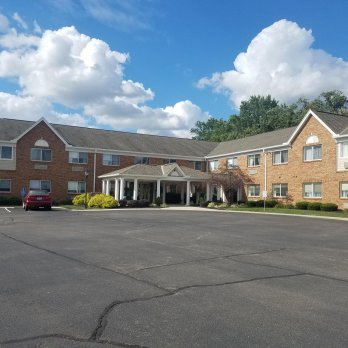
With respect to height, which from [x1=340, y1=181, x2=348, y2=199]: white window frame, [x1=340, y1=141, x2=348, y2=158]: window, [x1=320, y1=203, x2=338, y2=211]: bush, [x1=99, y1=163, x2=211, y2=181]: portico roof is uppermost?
[x1=340, y1=141, x2=348, y2=158]: window

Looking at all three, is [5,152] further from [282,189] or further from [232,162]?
[282,189]

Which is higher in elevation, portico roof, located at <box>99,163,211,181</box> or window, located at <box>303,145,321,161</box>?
window, located at <box>303,145,321,161</box>

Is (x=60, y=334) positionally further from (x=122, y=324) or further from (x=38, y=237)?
(x=38, y=237)

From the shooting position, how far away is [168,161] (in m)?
48.3

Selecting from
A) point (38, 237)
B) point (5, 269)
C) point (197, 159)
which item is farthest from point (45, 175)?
point (5, 269)

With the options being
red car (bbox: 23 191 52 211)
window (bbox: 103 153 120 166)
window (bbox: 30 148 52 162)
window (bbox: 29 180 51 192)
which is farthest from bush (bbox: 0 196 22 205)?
window (bbox: 103 153 120 166)

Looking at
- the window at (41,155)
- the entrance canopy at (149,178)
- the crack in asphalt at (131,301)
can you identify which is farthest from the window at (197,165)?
the crack in asphalt at (131,301)

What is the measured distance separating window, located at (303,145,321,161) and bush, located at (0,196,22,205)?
26441 mm

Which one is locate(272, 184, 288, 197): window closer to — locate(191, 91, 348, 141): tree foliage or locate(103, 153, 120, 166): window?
locate(103, 153, 120, 166): window

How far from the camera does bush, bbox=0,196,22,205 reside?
3828cm

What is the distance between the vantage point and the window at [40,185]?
41416 millimetres

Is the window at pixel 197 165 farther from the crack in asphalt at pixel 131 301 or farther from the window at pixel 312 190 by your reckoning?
the crack in asphalt at pixel 131 301

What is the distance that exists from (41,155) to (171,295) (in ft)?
125

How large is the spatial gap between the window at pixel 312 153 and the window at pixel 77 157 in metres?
22.3
